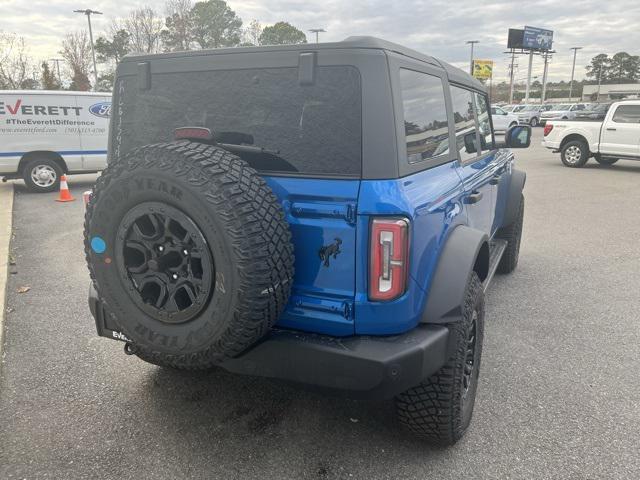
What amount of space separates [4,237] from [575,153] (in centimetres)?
1381

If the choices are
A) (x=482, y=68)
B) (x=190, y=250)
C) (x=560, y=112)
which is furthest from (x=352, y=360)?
(x=482, y=68)

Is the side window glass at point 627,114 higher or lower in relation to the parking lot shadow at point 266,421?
higher

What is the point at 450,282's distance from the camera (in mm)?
2242

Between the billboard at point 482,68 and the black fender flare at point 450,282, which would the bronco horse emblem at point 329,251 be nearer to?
the black fender flare at point 450,282

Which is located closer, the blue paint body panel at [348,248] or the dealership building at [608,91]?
the blue paint body panel at [348,248]

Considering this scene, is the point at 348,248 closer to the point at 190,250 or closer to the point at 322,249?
the point at 322,249

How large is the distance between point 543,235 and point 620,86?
92.8 metres

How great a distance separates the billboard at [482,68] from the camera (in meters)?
61.8

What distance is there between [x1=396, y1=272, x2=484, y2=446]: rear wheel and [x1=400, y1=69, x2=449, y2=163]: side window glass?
2.29 feet

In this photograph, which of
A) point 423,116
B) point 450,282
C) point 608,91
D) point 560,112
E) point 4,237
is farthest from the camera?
point 608,91

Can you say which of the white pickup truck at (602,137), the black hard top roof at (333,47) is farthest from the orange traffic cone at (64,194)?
the white pickup truck at (602,137)

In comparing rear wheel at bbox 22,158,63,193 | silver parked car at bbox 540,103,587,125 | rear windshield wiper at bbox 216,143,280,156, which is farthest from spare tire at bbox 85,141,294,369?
silver parked car at bbox 540,103,587,125

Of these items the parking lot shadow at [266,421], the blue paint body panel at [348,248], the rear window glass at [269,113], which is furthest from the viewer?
the parking lot shadow at [266,421]

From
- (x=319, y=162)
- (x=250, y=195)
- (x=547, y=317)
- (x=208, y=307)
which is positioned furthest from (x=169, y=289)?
(x=547, y=317)
